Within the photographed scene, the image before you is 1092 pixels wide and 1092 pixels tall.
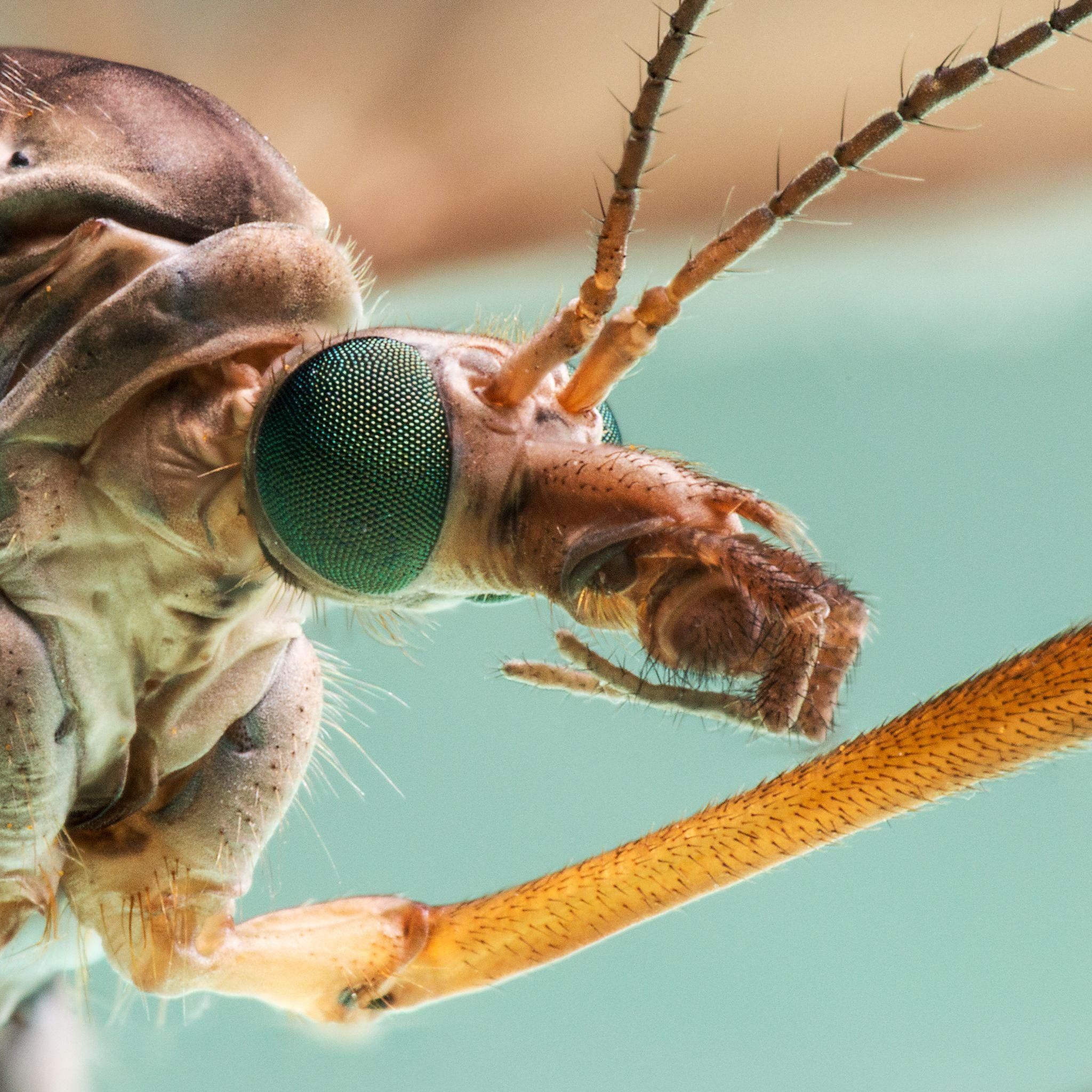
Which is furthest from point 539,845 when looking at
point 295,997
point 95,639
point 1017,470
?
point 95,639

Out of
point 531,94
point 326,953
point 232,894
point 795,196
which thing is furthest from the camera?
point 531,94

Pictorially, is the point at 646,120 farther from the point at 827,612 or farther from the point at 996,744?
the point at 996,744

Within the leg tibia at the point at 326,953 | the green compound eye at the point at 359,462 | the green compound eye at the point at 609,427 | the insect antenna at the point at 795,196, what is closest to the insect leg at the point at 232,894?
the leg tibia at the point at 326,953

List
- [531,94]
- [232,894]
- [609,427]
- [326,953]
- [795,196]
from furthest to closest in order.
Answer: [531,94] < [326,953] < [232,894] < [609,427] < [795,196]

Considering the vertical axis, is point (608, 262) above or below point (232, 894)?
above

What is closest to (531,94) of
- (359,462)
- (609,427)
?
(609,427)

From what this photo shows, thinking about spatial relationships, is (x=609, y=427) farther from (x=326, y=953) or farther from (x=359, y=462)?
(x=326, y=953)
